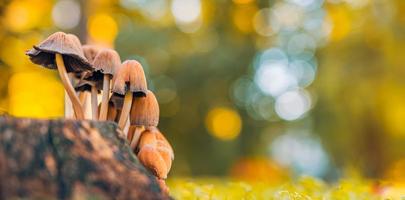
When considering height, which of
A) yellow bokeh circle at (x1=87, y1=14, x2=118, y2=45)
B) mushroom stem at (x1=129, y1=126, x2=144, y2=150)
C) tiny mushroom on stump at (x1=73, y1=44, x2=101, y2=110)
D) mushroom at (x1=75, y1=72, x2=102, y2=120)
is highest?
yellow bokeh circle at (x1=87, y1=14, x2=118, y2=45)

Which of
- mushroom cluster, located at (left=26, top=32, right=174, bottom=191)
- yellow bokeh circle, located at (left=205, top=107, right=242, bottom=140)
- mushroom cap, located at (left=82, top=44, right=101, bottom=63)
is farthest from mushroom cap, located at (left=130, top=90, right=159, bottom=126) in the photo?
yellow bokeh circle, located at (left=205, top=107, right=242, bottom=140)

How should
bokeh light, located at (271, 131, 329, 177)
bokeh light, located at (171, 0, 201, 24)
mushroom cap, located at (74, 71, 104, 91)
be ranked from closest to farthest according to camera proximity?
mushroom cap, located at (74, 71, 104, 91) < bokeh light, located at (171, 0, 201, 24) < bokeh light, located at (271, 131, 329, 177)

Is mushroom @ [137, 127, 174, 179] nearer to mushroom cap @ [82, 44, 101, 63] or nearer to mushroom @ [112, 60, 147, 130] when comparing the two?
mushroom @ [112, 60, 147, 130]

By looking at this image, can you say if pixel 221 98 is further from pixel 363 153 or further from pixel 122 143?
pixel 122 143

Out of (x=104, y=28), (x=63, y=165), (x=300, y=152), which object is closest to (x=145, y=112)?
(x=63, y=165)

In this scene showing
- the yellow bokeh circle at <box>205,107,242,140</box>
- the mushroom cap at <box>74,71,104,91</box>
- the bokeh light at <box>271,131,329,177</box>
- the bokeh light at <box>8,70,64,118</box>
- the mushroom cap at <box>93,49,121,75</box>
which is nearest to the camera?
the mushroom cap at <box>93,49,121,75</box>

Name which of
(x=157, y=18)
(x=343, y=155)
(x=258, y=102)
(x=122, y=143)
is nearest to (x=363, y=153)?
(x=343, y=155)

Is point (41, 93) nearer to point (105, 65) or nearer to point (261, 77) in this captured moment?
point (261, 77)
